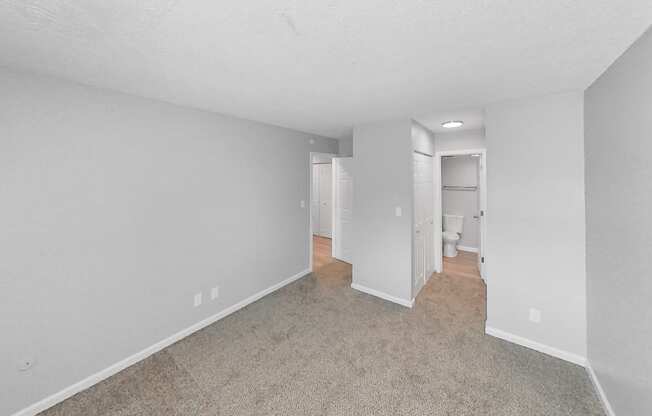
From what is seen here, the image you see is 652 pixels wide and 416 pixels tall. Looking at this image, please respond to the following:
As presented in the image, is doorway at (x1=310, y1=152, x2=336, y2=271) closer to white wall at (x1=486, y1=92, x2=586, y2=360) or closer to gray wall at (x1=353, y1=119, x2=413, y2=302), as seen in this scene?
gray wall at (x1=353, y1=119, x2=413, y2=302)

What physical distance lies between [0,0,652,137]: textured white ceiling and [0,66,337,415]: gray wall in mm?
314

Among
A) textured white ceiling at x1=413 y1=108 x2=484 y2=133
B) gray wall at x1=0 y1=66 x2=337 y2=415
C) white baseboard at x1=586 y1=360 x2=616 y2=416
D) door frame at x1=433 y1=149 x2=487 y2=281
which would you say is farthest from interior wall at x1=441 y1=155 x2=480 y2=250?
gray wall at x1=0 y1=66 x2=337 y2=415

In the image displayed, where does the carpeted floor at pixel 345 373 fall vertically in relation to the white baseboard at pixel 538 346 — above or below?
below

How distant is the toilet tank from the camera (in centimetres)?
543

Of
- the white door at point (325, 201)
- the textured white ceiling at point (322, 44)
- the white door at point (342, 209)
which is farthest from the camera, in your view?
the white door at point (325, 201)

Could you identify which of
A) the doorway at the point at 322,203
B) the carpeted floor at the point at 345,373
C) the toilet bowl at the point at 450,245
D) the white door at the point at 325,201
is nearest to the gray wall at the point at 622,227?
the carpeted floor at the point at 345,373

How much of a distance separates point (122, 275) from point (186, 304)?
2.28 ft

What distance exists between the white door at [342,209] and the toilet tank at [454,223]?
2.38 metres

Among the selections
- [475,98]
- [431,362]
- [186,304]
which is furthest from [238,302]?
[475,98]

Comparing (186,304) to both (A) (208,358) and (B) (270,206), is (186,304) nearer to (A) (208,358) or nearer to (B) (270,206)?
(A) (208,358)

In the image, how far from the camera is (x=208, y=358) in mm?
2242

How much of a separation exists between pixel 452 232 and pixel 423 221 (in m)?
2.20

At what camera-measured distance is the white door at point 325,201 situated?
675 cm

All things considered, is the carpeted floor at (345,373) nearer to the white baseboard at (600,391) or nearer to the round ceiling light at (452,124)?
the white baseboard at (600,391)
